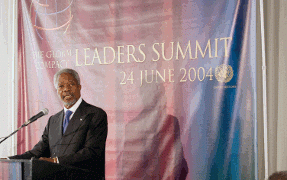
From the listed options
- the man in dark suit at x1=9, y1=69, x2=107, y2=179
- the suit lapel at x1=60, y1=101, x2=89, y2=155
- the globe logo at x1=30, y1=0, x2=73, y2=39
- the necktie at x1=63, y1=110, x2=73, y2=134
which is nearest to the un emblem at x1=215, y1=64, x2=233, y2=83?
the man in dark suit at x1=9, y1=69, x2=107, y2=179

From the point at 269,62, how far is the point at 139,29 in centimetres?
129

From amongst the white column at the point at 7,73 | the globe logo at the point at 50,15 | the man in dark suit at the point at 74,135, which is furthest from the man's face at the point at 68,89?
the white column at the point at 7,73

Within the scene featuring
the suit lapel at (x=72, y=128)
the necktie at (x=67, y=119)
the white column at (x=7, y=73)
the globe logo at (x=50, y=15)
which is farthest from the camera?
the white column at (x=7, y=73)

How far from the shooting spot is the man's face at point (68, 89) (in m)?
2.88

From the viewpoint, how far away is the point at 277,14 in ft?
9.16

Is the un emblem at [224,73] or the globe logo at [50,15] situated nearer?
the un emblem at [224,73]

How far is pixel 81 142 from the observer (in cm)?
264

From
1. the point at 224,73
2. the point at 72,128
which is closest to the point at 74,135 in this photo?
the point at 72,128

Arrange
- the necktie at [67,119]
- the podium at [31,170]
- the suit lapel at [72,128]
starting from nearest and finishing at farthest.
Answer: the podium at [31,170]
the suit lapel at [72,128]
the necktie at [67,119]

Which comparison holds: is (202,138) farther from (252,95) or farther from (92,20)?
(92,20)

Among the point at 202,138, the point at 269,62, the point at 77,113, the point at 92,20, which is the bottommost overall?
the point at 202,138

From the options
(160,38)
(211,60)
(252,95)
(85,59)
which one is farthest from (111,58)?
(252,95)

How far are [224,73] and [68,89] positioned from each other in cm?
144

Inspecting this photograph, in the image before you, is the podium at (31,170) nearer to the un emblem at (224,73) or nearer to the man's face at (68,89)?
the man's face at (68,89)
